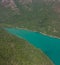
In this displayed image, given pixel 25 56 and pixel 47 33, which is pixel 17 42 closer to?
pixel 25 56

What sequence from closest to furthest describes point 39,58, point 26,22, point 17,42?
point 39,58, point 17,42, point 26,22

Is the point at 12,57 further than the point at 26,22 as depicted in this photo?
No

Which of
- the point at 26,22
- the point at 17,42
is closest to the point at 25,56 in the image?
the point at 17,42

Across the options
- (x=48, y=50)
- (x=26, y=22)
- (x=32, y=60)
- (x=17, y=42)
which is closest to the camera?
(x=32, y=60)

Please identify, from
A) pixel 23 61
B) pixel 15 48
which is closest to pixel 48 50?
pixel 15 48

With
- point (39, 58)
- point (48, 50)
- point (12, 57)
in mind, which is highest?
point (12, 57)

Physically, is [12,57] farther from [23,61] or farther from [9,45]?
[9,45]

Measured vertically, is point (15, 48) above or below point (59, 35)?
above
